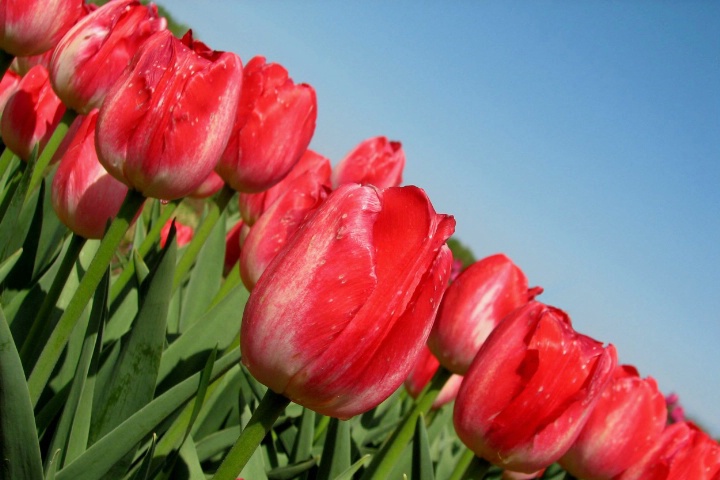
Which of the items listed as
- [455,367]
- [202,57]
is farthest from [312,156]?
[202,57]

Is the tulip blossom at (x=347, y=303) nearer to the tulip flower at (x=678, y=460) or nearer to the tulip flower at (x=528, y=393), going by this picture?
the tulip flower at (x=528, y=393)

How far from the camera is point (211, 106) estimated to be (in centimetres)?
116

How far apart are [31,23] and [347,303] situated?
111cm

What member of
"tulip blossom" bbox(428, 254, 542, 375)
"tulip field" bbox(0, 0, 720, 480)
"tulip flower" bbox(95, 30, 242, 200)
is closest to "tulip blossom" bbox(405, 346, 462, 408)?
"tulip field" bbox(0, 0, 720, 480)

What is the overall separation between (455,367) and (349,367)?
851 mm

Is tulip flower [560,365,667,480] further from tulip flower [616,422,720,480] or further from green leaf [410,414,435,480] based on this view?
green leaf [410,414,435,480]

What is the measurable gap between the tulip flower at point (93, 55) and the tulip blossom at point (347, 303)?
2.89ft

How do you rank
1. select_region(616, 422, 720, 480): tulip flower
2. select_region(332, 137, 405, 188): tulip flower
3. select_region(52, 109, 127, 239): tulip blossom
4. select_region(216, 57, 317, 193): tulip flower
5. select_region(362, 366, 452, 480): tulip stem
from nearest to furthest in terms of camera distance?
select_region(52, 109, 127, 239): tulip blossom < select_region(362, 366, 452, 480): tulip stem < select_region(616, 422, 720, 480): tulip flower < select_region(216, 57, 317, 193): tulip flower < select_region(332, 137, 405, 188): tulip flower

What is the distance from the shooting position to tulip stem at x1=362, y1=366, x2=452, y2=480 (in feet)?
4.81

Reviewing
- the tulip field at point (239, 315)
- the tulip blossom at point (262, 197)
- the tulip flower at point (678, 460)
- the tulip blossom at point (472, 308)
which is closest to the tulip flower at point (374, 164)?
the tulip blossom at point (262, 197)

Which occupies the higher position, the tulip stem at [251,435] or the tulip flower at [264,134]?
the tulip flower at [264,134]

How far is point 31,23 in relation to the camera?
155cm

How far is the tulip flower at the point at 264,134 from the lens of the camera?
1.73m

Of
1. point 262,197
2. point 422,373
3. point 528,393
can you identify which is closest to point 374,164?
point 262,197
